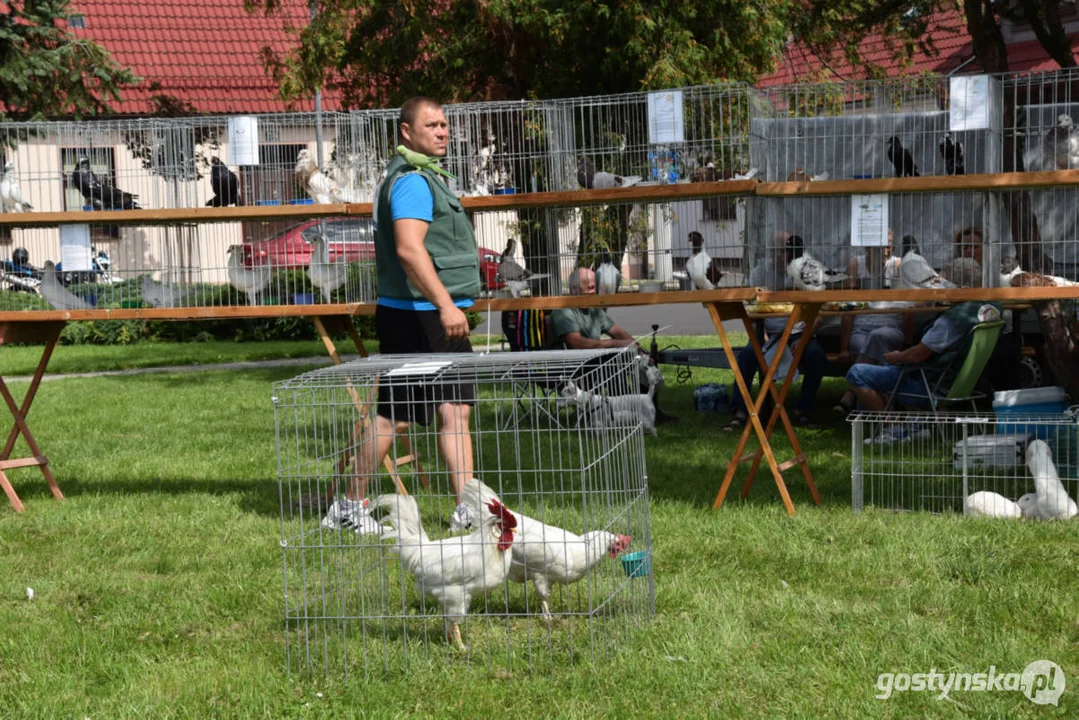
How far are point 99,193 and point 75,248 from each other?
70 centimetres

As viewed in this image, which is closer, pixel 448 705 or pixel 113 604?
pixel 448 705

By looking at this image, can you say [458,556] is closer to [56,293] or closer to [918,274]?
[918,274]

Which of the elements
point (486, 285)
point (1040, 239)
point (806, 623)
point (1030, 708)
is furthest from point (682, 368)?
point (1030, 708)

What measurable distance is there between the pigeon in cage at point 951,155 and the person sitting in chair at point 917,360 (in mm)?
1622

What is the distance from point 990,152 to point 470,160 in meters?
3.03

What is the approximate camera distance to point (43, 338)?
7.11m

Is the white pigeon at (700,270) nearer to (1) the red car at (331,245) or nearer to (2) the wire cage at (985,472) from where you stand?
(2) the wire cage at (985,472)

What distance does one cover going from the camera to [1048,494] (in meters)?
5.77

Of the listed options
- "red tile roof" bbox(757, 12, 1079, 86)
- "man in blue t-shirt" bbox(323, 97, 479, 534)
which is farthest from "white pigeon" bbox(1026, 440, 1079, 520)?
"red tile roof" bbox(757, 12, 1079, 86)

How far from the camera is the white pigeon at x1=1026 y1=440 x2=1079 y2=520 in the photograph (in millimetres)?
5754

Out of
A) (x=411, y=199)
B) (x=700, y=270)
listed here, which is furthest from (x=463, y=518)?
(x=700, y=270)

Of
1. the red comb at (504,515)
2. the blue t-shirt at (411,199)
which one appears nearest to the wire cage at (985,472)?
the blue t-shirt at (411,199)

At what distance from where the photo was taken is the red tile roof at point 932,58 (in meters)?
16.3

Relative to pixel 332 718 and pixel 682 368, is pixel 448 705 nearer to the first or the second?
pixel 332 718
